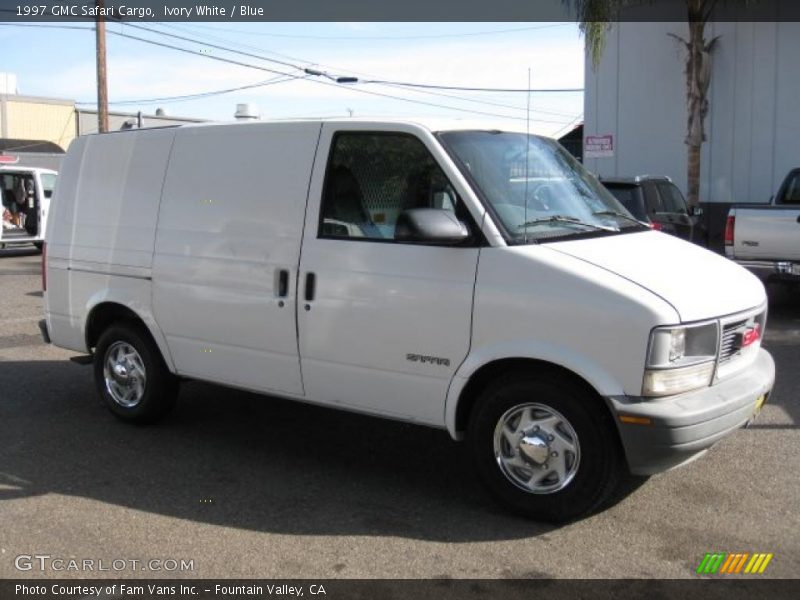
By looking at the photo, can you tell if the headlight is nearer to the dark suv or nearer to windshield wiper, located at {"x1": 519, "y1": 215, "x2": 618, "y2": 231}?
windshield wiper, located at {"x1": 519, "y1": 215, "x2": 618, "y2": 231}

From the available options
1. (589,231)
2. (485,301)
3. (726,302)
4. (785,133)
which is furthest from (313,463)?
(785,133)

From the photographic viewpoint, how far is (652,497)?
4750mm

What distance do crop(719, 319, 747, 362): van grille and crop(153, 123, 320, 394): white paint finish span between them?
2405mm

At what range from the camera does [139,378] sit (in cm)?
616

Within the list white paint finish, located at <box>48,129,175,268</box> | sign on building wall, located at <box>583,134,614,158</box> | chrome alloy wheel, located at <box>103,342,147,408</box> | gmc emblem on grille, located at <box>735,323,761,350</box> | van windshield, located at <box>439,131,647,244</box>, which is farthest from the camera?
sign on building wall, located at <box>583,134,614,158</box>

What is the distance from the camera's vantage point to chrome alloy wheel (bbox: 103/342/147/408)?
6.16 metres

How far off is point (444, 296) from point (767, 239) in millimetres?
7019

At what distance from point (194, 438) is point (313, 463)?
1.06m

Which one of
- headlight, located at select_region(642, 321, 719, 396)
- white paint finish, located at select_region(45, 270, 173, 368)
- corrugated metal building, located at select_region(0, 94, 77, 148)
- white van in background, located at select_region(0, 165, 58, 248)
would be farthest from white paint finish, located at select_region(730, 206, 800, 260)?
corrugated metal building, located at select_region(0, 94, 77, 148)

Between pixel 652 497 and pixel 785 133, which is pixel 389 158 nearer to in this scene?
pixel 652 497

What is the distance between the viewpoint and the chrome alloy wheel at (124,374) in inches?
242

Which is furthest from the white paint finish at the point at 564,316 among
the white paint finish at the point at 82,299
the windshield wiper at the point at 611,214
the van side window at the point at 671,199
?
the van side window at the point at 671,199

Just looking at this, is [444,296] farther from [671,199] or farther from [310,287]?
[671,199]

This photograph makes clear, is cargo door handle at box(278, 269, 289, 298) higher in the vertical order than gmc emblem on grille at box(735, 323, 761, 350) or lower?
higher
